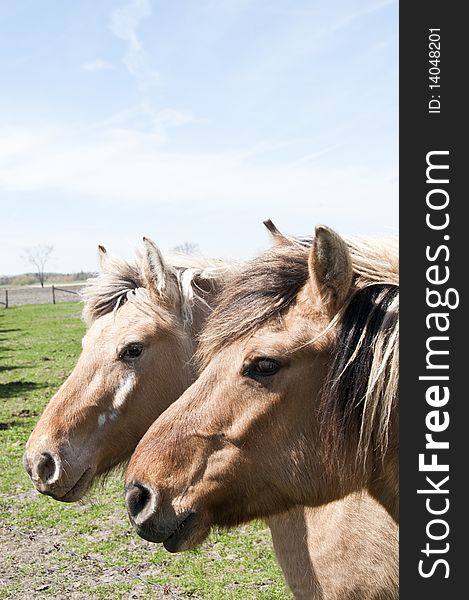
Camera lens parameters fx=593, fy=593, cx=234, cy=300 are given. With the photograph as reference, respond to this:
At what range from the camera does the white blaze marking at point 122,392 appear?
353 cm

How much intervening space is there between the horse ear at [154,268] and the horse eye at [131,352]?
0.36 meters

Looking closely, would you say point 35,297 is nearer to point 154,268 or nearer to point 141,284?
point 141,284

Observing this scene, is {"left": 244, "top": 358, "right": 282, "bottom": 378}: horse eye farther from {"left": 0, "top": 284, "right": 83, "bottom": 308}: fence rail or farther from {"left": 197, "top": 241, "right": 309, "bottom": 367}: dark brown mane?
{"left": 0, "top": 284, "right": 83, "bottom": 308}: fence rail

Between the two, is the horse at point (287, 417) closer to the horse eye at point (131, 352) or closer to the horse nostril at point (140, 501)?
the horse nostril at point (140, 501)

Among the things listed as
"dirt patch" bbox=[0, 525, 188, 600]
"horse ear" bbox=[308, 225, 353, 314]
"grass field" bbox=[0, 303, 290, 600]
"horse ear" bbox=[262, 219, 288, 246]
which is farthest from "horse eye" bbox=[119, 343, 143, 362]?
"dirt patch" bbox=[0, 525, 188, 600]

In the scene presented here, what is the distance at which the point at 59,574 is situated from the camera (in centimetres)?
570

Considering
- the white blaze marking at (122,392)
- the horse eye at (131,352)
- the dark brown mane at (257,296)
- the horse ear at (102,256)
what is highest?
the horse ear at (102,256)

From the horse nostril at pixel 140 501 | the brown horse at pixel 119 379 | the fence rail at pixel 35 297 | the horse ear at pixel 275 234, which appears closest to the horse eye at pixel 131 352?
the brown horse at pixel 119 379

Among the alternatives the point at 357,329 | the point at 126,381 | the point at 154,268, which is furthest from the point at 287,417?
the point at 154,268

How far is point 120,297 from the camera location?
3.80 metres

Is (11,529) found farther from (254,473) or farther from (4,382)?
(4,382)

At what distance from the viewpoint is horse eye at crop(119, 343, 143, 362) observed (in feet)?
11.7

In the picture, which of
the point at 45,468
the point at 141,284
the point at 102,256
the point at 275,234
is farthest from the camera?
the point at 102,256

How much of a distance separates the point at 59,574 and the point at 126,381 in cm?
322
